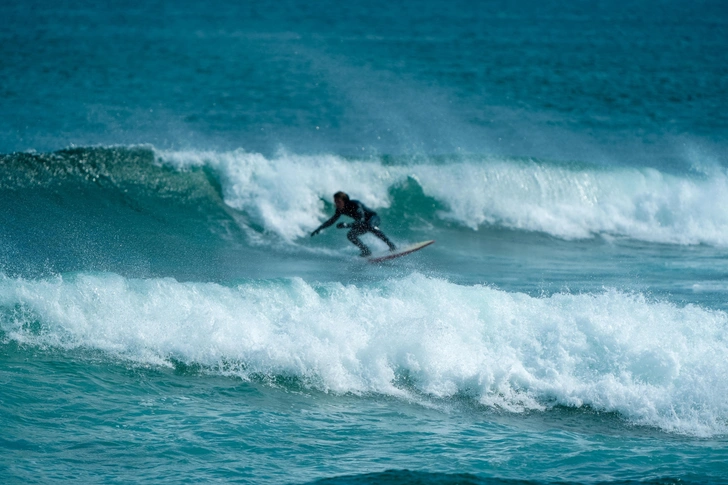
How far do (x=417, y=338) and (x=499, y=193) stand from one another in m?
10.2

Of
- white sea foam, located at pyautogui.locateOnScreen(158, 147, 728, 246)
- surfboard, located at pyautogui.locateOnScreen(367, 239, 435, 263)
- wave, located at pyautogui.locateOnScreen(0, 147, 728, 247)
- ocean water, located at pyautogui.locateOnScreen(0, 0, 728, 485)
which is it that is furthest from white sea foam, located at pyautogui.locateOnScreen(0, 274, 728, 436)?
white sea foam, located at pyautogui.locateOnScreen(158, 147, 728, 246)

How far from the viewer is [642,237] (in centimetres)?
1678

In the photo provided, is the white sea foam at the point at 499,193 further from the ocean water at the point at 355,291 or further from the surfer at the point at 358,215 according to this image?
the surfer at the point at 358,215

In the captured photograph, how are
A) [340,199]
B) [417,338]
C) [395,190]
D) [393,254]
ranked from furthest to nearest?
[395,190]
[393,254]
[340,199]
[417,338]

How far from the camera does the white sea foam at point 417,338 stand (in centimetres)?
775

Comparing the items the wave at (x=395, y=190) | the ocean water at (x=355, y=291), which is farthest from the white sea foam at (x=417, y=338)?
the wave at (x=395, y=190)

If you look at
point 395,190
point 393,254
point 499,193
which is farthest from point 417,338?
point 499,193

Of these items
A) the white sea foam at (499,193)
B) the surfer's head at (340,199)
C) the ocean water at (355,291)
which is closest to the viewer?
the ocean water at (355,291)

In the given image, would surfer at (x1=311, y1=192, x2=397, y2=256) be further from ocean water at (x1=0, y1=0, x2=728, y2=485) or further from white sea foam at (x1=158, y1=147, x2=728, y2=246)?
white sea foam at (x1=158, y1=147, x2=728, y2=246)

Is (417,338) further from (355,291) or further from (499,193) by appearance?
(499,193)

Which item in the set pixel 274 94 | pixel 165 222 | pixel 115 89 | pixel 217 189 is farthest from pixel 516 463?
pixel 115 89

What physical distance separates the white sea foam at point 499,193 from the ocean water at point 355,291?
0.21 feet

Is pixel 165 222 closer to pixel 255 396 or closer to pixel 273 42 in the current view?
pixel 255 396

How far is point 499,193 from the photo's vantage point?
18062 millimetres
